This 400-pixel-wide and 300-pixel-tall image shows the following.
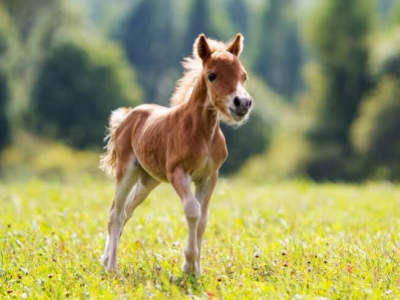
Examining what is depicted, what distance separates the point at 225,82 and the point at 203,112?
48 cm

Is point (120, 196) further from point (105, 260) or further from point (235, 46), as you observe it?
point (235, 46)

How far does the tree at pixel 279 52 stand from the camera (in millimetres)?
87562

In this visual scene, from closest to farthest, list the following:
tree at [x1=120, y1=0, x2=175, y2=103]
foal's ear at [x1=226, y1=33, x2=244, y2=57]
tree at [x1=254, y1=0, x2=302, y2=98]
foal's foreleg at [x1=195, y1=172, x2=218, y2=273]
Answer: foal's ear at [x1=226, y1=33, x2=244, y2=57], foal's foreleg at [x1=195, y1=172, x2=218, y2=273], tree at [x1=120, y1=0, x2=175, y2=103], tree at [x1=254, y1=0, x2=302, y2=98]

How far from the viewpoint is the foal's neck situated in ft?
21.1

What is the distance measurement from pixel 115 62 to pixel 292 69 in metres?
38.7

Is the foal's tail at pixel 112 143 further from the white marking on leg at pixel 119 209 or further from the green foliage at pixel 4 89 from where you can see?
the green foliage at pixel 4 89

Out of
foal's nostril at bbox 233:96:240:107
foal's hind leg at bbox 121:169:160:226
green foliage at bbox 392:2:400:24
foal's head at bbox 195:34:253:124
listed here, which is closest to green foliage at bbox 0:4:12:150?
green foliage at bbox 392:2:400:24

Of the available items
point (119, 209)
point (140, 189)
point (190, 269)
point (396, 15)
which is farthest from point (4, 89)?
point (190, 269)

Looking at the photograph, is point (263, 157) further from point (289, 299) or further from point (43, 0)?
point (289, 299)

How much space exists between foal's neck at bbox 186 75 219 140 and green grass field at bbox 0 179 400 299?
1342mm

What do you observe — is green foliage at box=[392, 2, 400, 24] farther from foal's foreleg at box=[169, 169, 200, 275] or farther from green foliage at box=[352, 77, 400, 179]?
foal's foreleg at box=[169, 169, 200, 275]

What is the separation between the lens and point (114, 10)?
11194 cm

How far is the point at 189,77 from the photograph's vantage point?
7004mm

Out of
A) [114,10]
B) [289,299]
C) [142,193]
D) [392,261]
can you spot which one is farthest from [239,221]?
[114,10]
